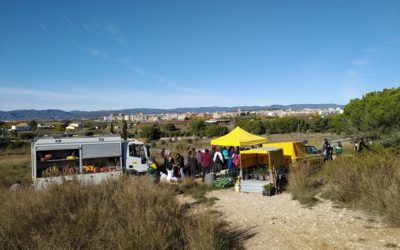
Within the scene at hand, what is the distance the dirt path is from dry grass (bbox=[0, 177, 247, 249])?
78 centimetres

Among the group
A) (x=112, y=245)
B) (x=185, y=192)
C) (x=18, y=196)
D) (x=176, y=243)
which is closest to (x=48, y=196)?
(x=18, y=196)

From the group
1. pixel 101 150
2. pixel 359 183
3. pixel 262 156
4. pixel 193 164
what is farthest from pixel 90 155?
pixel 359 183

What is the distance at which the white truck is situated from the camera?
14.1 m

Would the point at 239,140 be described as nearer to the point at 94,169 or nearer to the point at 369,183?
the point at 369,183

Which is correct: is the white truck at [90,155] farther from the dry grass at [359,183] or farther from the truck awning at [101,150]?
the dry grass at [359,183]

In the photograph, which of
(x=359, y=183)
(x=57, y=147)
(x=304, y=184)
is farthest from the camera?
(x=57, y=147)

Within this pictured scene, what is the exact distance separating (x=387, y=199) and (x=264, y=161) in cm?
677

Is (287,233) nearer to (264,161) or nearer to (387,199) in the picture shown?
(387,199)

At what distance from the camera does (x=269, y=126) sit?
66.2m

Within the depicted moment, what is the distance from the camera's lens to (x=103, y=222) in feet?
19.6

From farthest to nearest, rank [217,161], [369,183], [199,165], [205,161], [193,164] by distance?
[217,161]
[199,165]
[193,164]
[205,161]
[369,183]

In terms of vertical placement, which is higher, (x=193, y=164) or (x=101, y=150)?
(x=101, y=150)

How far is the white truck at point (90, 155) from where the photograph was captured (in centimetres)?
1411

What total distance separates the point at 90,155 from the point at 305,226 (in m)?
10.00
